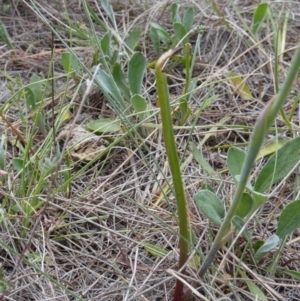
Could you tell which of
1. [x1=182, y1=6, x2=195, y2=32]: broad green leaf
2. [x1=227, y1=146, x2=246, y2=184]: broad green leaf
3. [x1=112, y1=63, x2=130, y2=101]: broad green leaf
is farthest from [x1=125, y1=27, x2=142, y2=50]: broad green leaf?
[x1=227, y1=146, x2=246, y2=184]: broad green leaf

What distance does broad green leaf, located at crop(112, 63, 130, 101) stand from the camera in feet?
4.22

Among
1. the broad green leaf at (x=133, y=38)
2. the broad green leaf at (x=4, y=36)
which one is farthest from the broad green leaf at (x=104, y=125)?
the broad green leaf at (x=4, y=36)

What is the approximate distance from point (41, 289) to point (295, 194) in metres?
0.56

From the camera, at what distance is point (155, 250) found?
1.01 meters

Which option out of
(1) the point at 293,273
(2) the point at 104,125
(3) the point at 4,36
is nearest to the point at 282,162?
(1) the point at 293,273

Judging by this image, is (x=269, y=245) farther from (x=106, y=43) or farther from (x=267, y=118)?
(x=106, y=43)

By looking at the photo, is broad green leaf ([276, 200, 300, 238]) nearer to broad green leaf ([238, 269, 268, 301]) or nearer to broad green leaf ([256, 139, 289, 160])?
broad green leaf ([238, 269, 268, 301])

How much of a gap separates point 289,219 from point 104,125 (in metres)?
0.51

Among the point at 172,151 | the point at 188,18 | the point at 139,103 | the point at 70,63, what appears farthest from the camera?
the point at 188,18

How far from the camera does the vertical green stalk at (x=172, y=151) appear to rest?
70 cm

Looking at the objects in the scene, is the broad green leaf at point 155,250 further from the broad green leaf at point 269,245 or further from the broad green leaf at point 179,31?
the broad green leaf at point 179,31

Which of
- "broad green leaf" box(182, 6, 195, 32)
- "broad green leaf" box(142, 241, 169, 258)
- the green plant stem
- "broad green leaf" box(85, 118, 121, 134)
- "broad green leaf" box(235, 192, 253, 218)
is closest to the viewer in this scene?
the green plant stem

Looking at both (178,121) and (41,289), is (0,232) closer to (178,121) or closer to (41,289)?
(41,289)

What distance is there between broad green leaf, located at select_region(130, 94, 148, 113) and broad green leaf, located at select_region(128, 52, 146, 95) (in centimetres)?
7
